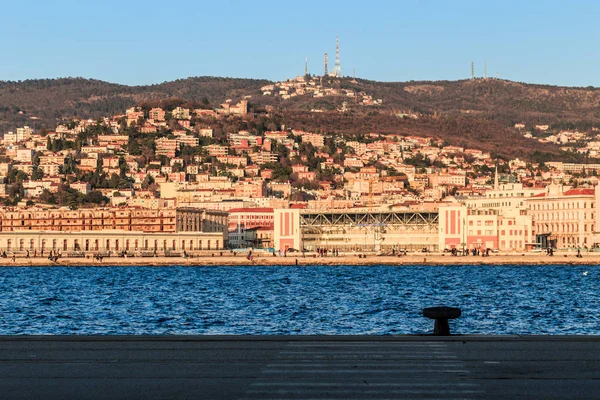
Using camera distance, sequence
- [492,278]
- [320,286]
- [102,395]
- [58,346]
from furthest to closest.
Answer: [492,278], [320,286], [58,346], [102,395]

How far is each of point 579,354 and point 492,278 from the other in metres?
62.4

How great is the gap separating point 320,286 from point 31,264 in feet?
181

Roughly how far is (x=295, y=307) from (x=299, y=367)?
3041 cm

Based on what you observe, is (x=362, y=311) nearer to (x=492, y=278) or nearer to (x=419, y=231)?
(x=492, y=278)

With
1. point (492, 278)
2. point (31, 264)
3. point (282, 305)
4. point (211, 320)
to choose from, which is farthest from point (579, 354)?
point (31, 264)

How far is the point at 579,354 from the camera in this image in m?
16.9

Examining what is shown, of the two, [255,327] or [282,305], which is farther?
[282,305]

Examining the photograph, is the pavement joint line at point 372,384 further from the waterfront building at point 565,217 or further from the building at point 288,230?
the waterfront building at point 565,217

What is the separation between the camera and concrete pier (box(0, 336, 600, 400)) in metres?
14.3

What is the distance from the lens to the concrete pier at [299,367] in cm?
1428

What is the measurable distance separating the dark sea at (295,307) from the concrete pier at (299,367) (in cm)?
1501

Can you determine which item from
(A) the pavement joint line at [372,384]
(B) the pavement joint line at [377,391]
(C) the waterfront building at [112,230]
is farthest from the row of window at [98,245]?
(B) the pavement joint line at [377,391]

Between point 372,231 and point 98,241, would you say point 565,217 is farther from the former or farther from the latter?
point 98,241

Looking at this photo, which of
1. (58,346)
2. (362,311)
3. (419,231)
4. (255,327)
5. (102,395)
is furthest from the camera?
(419,231)
